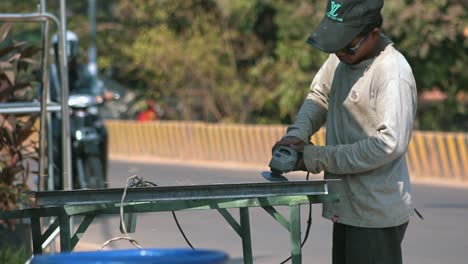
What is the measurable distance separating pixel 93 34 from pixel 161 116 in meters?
2.72

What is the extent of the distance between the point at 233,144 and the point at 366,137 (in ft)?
55.7

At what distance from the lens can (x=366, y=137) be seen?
17.1ft

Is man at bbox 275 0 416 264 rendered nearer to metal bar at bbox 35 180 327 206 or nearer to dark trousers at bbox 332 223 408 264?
dark trousers at bbox 332 223 408 264

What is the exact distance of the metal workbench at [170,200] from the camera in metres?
4.92

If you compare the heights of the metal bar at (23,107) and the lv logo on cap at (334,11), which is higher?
the lv logo on cap at (334,11)

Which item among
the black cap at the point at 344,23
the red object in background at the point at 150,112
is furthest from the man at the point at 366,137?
the red object in background at the point at 150,112

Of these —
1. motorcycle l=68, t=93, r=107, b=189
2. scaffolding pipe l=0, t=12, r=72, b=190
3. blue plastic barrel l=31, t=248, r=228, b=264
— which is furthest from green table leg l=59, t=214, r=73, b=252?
motorcycle l=68, t=93, r=107, b=189

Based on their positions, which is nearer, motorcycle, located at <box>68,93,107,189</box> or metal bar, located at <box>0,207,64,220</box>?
metal bar, located at <box>0,207,64,220</box>

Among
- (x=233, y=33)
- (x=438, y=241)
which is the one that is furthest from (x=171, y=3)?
(x=438, y=241)

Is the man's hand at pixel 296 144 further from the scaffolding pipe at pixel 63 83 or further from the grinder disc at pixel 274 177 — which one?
the scaffolding pipe at pixel 63 83

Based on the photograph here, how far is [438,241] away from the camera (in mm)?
11336

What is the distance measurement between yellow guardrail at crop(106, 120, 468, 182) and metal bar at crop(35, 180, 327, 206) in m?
13.0

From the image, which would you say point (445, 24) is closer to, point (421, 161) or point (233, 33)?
point (421, 161)

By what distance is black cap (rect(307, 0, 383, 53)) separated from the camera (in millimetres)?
5121
